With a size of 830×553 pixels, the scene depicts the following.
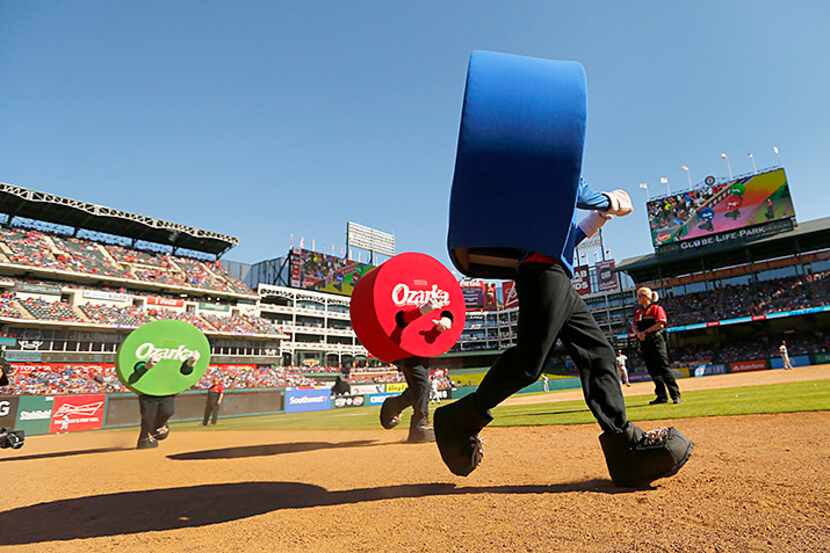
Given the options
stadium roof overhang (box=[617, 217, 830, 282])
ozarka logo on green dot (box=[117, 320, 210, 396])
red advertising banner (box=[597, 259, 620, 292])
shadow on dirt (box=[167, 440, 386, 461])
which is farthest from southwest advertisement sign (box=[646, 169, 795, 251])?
ozarka logo on green dot (box=[117, 320, 210, 396])

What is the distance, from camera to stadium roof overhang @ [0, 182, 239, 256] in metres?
36.6

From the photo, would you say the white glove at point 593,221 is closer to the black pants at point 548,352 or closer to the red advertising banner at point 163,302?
the black pants at point 548,352

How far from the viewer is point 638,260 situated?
49.6 metres

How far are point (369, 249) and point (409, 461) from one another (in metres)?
63.8

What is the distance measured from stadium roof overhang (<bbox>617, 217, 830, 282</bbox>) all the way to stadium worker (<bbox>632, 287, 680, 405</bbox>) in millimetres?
42664

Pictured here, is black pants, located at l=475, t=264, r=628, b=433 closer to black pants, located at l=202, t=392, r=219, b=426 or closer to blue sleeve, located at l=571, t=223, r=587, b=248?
blue sleeve, located at l=571, t=223, r=587, b=248

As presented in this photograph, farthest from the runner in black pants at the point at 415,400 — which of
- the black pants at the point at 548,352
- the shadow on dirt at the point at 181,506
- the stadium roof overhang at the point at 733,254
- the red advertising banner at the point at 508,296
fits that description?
the red advertising banner at the point at 508,296

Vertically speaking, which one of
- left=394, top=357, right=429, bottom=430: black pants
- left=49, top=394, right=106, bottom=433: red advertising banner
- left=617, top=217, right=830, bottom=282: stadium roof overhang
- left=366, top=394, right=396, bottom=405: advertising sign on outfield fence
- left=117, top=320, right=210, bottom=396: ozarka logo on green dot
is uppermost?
left=617, top=217, right=830, bottom=282: stadium roof overhang

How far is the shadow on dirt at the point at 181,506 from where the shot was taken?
2.54 meters

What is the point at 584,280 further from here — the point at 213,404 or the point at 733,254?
the point at 213,404

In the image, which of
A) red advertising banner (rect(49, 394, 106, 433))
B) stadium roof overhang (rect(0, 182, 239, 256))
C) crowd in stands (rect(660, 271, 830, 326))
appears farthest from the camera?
crowd in stands (rect(660, 271, 830, 326))

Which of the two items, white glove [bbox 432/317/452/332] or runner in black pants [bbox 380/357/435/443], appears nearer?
white glove [bbox 432/317/452/332]

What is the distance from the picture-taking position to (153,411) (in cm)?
723

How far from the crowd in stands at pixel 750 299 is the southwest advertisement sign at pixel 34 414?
4626cm
